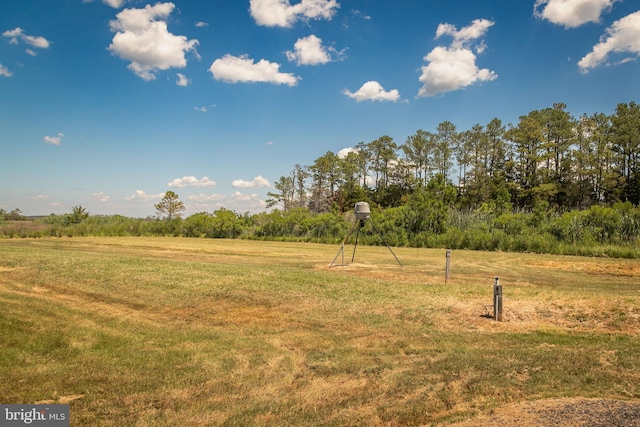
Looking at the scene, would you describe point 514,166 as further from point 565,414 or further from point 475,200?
point 565,414

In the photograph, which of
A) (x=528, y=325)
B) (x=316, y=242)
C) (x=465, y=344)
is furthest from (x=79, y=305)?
(x=316, y=242)

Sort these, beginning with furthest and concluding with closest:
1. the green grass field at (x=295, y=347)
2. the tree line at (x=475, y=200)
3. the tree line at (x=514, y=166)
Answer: the tree line at (x=514, y=166) < the tree line at (x=475, y=200) < the green grass field at (x=295, y=347)

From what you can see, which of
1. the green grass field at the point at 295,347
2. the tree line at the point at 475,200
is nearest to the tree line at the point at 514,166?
the tree line at the point at 475,200

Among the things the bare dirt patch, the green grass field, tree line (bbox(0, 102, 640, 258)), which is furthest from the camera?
tree line (bbox(0, 102, 640, 258))

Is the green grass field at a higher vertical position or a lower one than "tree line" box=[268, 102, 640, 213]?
lower

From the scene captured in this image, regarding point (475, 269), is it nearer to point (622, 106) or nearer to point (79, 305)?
point (79, 305)

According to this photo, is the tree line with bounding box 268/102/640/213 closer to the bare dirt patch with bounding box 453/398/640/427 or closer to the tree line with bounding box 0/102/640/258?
the tree line with bounding box 0/102/640/258

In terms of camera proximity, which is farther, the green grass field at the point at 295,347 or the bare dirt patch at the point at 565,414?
the green grass field at the point at 295,347

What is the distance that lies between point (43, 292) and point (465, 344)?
9.87 metres

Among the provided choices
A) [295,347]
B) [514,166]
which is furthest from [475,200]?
[295,347]

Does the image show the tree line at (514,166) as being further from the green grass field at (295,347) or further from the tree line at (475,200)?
the green grass field at (295,347)

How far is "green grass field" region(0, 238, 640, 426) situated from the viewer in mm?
4422

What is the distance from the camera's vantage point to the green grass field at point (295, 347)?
4.42 m

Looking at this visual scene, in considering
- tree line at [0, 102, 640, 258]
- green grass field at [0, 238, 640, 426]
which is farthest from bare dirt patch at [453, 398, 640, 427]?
tree line at [0, 102, 640, 258]
